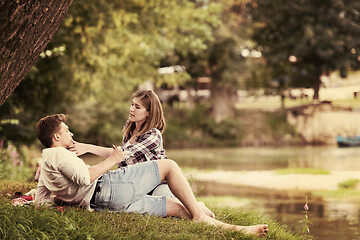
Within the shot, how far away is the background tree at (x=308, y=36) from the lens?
2769 cm

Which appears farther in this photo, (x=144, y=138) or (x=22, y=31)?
(x=144, y=138)

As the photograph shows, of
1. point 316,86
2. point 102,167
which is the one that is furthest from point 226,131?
point 102,167

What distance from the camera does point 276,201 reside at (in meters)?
10.8

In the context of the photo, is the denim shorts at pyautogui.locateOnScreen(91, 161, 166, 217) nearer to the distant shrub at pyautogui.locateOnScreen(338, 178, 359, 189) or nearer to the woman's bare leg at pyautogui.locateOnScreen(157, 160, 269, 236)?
the woman's bare leg at pyautogui.locateOnScreen(157, 160, 269, 236)

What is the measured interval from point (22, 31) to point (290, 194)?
853cm

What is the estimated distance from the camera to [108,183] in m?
5.20

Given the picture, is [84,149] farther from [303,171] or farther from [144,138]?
[303,171]

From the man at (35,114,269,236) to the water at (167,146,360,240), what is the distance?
2419 mm

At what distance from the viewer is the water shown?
8.19 meters

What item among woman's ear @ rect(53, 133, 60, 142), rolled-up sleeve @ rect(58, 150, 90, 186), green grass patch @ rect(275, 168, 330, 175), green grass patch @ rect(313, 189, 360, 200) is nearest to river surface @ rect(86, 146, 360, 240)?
green grass patch @ rect(313, 189, 360, 200)

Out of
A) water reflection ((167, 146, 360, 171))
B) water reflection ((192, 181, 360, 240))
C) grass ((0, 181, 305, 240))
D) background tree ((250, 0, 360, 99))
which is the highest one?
background tree ((250, 0, 360, 99))

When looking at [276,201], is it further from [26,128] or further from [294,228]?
[26,128]

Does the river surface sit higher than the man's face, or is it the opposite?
the man's face

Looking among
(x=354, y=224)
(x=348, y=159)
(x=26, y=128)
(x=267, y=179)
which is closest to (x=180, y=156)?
(x=348, y=159)
